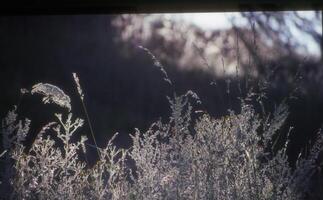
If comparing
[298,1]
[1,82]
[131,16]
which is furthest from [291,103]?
[1,82]

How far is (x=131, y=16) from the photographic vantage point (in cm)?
338

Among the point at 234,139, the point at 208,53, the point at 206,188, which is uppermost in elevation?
the point at 208,53

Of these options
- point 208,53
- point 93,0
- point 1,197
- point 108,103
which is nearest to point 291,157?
point 208,53

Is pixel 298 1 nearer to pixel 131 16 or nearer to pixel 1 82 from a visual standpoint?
pixel 131 16

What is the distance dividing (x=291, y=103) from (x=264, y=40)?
41 centimetres

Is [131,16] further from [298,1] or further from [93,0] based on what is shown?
[298,1]

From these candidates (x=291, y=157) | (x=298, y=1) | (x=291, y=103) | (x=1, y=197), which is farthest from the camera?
(x=291, y=103)

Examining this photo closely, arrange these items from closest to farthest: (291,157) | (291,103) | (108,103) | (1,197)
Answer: (1,197) → (291,157) → (108,103) → (291,103)

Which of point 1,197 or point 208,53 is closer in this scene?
point 1,197

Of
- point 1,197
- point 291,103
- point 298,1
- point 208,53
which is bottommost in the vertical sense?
point 1,197

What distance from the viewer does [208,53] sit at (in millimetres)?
3396

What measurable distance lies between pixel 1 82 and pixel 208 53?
1169 mm

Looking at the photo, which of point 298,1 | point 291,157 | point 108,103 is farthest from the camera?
point 108,103

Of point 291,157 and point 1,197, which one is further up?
point 291,157
